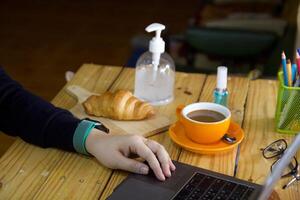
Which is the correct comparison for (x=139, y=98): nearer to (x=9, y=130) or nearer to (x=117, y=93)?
(x=117, y=93)

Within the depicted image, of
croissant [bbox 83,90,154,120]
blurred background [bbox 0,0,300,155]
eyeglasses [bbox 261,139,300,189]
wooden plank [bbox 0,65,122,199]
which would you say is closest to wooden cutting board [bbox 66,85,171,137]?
croissant [bbox 83,90,154,120]

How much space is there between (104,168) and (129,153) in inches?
2.2

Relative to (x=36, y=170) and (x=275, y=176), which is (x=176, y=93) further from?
(x=275, y=176)

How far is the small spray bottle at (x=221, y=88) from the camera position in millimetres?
1226

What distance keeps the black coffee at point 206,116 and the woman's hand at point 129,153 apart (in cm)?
14

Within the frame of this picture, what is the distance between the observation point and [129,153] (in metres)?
1.04

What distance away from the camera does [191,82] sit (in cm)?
143

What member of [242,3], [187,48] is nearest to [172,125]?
[187,48]

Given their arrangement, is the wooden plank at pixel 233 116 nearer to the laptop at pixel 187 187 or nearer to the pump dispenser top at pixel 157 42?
the laptop at pixel 187 187

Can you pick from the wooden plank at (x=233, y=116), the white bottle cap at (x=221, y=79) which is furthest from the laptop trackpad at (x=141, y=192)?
the white bottle cap at (x=221, y=79)

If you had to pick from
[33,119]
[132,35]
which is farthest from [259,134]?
[132,35]

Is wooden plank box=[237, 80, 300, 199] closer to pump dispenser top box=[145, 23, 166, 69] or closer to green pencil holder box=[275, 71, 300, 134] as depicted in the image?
green pencil holder box=[275, 71, 300, 134]

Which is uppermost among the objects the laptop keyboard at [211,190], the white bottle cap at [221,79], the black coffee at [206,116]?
the white bottle cap at [221,79]

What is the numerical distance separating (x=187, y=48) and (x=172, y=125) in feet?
4.87
